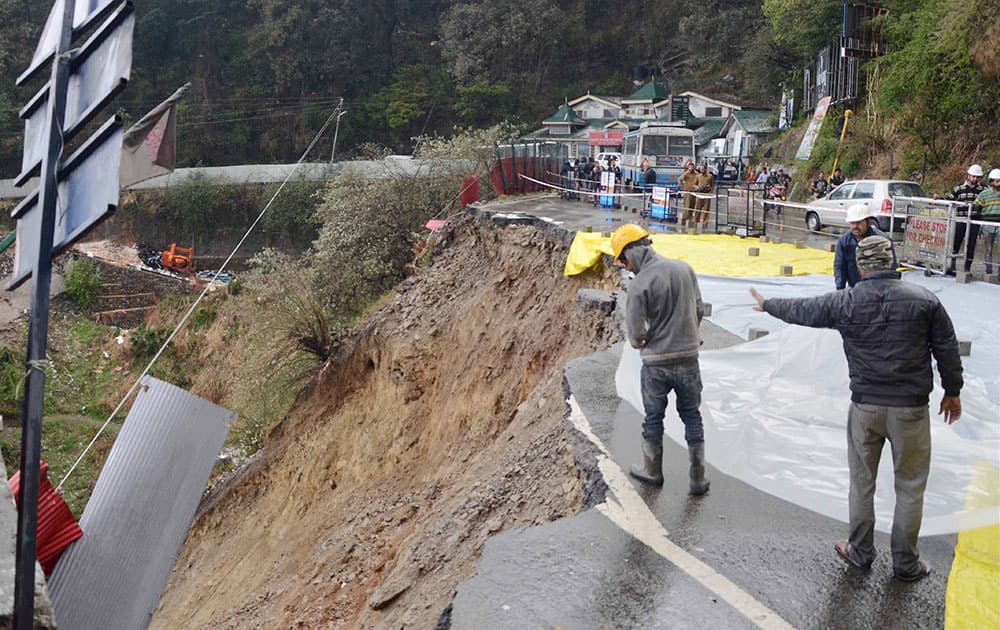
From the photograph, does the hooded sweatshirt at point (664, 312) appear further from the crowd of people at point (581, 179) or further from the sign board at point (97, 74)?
the crowd of people at point (581, 179)

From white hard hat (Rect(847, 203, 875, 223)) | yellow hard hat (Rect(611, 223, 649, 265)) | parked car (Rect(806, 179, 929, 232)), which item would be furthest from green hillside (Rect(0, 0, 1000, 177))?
yellow hard hat (Rect(611, 223, 649, 265))

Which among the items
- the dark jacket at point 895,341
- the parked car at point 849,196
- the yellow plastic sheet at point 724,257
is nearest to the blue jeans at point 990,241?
the yellow plastic sheet at point 724,257

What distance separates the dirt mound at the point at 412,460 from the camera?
7.47 meters

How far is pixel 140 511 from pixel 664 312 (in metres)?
3.41

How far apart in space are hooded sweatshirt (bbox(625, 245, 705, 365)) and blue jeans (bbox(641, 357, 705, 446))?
0.07 m

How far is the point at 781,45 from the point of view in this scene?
5159 cm

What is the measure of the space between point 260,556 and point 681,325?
11181 mm

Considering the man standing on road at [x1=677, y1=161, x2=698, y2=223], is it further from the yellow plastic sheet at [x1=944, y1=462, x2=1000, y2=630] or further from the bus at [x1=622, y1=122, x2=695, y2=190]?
the yellow plastic sheet at [x1=944, y1=462, x2=1000, y2=630]

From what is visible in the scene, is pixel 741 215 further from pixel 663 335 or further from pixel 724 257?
pixel 663 335

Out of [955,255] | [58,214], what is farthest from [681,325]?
[955,255]

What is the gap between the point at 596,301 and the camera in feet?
37.0

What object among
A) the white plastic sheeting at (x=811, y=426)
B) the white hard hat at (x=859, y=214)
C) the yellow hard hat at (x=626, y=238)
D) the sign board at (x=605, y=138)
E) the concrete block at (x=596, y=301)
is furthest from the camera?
the sign board at (x=605, y=138)

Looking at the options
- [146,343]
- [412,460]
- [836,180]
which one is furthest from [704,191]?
[146,343]

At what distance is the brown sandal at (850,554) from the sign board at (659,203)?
53.8ft
